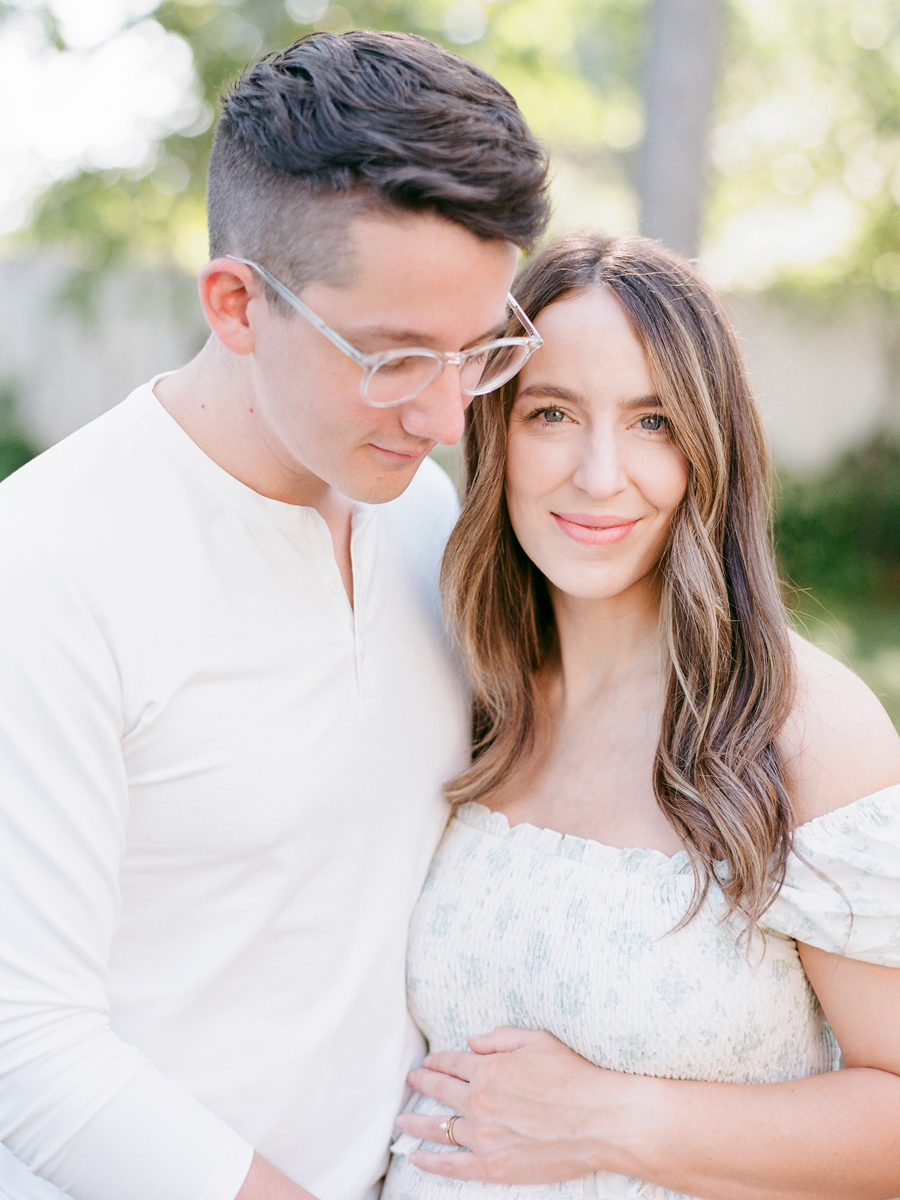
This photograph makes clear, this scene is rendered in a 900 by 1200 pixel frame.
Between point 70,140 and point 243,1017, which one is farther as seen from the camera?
point 70,140

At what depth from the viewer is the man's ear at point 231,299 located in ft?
5.88

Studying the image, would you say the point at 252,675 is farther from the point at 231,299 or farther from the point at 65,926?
the point at 231,299

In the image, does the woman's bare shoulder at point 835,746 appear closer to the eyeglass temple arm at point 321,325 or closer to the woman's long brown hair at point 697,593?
the woman's long brown hair at point 697,593

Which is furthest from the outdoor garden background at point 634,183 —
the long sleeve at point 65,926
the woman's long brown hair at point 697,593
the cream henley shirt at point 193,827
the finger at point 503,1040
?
the long sleeve at point 65,926

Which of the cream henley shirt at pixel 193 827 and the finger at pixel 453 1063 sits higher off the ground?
the cream henley shirt at pixel 193 827

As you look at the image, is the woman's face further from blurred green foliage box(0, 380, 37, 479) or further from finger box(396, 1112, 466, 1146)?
blurred green foliage box(0, 380, 37, 479)

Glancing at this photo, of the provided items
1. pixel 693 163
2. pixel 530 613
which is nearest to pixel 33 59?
pixel 693 163

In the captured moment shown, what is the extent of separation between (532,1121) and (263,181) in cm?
163

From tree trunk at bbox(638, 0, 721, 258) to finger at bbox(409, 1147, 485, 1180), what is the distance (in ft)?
16.7

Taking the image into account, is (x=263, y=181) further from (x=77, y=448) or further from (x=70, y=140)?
(x=70, y=140)

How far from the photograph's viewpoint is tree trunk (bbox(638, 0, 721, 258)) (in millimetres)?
6012

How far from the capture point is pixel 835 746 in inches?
75.0

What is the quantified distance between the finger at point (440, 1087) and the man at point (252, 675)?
4 cm

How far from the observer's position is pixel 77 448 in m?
1.81
